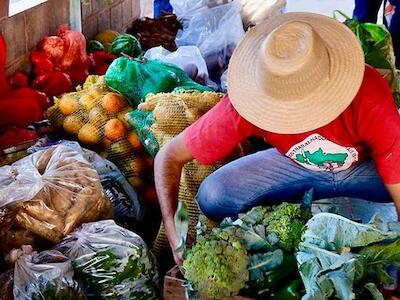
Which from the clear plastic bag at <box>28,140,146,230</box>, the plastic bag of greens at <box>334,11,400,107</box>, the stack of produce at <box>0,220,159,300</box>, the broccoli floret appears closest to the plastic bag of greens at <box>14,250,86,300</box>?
the stack of produce at <box>0,220,159,300</box>

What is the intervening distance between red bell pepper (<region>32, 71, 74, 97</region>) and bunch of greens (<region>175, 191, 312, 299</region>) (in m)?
1.46

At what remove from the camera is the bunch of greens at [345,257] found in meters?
1.54

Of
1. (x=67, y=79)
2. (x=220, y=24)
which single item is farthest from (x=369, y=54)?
(x=67, y=79)

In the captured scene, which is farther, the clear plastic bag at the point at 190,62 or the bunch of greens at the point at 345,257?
the clear plastic bag at the point at 190,62

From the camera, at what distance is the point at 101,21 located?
159 inches

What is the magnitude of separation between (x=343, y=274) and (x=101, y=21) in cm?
292

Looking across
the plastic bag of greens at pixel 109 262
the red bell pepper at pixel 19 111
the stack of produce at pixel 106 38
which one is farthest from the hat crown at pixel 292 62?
the stack of produce at pixel 106 38

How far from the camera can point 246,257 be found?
1.72 metres

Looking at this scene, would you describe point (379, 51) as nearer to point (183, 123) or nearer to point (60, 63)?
point (183, 123)

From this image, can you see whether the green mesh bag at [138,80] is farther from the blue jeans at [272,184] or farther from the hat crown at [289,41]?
the hat crown at [289,41]

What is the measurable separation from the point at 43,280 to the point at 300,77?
97 cm

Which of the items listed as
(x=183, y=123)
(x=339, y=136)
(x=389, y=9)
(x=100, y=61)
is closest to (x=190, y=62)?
(x=100, y=61)

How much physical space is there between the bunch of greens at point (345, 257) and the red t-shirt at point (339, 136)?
27 centimetres

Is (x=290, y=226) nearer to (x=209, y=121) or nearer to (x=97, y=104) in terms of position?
(x=209, y=121)
